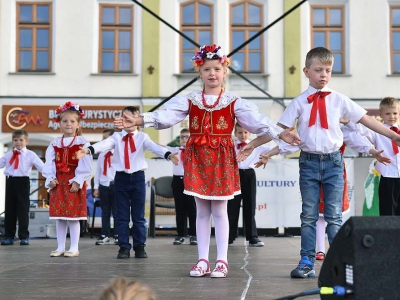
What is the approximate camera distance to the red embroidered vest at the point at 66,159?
8555 mm

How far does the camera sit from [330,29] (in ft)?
71.4

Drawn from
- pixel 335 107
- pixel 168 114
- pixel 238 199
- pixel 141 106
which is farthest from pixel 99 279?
pixel 141 106

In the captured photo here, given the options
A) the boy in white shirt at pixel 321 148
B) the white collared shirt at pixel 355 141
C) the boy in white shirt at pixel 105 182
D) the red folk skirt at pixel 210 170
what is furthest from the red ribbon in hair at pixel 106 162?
the boy in white shirt at pixel 321 148

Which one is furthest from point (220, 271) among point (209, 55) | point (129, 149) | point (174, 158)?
point (129, 149)

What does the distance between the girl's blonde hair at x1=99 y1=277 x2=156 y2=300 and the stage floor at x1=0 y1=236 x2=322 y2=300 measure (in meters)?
2.37

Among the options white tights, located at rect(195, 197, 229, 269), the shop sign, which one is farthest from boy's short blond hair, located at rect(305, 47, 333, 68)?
the shop sign

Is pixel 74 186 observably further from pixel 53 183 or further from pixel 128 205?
pixel 128 205

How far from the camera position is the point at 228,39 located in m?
21.6

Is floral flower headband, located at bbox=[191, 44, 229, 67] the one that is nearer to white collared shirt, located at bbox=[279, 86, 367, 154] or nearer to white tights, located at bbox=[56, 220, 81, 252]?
white collared shirt, located at bbox=[279, 86, 367, 154]

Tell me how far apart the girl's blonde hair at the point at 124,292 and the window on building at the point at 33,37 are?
2003cm

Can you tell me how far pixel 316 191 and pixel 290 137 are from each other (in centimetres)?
54

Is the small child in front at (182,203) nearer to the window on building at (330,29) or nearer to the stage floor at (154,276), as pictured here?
the stage floor at (154,276)

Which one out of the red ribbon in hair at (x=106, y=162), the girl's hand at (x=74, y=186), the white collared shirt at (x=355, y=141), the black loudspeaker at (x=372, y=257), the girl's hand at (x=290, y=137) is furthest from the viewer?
the red ribbon in hair at (x=106, y=162)

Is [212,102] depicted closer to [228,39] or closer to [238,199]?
[238,199]
